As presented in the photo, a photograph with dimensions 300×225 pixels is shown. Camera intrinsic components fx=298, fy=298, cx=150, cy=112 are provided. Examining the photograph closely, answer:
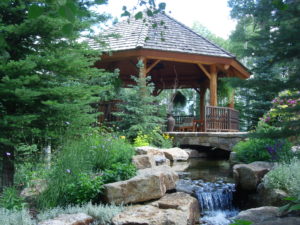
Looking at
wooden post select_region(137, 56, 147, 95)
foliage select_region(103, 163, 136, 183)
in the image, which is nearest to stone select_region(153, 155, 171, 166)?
wooden post select_region(137, 56, 147, 95)

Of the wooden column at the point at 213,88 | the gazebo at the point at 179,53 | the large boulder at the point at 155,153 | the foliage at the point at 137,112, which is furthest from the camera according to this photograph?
the wooden column at the point at 213,88

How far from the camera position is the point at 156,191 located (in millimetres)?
3961

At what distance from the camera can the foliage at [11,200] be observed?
11.0ft

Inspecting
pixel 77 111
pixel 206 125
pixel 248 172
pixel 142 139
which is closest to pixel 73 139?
pixel 77 111

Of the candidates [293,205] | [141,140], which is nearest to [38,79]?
[293,205]

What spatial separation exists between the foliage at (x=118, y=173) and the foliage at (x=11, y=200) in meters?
1.09

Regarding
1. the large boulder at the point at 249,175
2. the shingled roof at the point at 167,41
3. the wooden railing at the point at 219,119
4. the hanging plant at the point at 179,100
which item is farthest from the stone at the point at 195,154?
the hanging plant at the point at 179,100

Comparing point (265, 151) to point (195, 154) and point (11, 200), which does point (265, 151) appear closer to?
point (195, 154)

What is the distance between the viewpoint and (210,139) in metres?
8.71

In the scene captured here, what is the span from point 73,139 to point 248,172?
2882 millimetres

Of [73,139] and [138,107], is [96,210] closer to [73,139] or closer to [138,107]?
[73,139]

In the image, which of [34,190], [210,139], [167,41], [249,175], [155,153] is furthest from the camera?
[167,41]

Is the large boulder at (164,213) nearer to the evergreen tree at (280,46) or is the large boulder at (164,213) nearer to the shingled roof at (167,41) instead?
the evergreen tree at (280,46)

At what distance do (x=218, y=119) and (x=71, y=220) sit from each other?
8.12m
